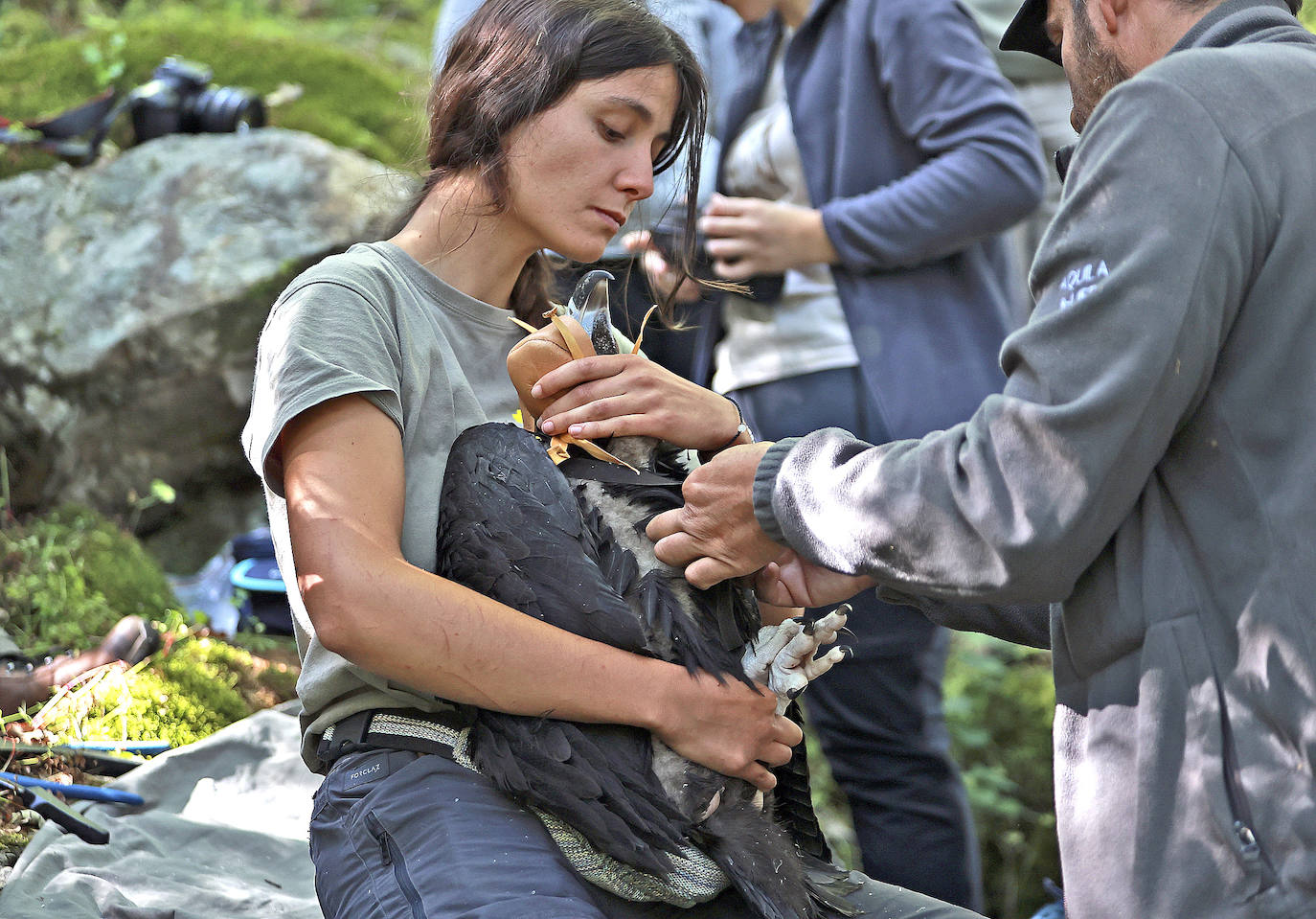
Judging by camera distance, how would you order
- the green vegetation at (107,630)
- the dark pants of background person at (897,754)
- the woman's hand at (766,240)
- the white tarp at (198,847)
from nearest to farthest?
the white tarp at (198,847) < the dark pants of background person at (897,754) < the woman's hand at (766,240) < the green vegetation at (107,630)

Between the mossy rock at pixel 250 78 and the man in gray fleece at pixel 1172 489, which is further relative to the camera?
the mossy rock at pixel 250 78

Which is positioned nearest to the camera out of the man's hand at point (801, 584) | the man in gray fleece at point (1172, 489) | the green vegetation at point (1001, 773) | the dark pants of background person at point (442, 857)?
the man in gray fleece at point (1172, 489)

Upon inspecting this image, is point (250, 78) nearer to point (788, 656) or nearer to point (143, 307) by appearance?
point (143, 307)

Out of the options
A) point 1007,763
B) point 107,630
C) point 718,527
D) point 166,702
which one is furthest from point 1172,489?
point 1007,763

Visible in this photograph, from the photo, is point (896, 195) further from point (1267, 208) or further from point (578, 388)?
point (1267, 208)

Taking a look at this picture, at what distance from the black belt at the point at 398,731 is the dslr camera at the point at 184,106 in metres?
3.75

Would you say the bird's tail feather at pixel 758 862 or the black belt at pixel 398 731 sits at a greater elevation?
the black belt at pixel 398 731

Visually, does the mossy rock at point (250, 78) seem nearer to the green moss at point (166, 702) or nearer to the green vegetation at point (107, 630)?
the green vegetation at point (107, 630)

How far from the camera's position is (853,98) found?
2904 mm

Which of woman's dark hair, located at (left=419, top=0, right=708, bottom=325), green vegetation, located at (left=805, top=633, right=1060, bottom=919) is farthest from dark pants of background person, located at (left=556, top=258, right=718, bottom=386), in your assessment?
green vegetation, located at (left=805, top=633, right=1060, bottom=919)

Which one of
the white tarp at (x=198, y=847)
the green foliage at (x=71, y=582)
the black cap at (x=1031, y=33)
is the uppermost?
→ the black cap at (x=1031, y=33)

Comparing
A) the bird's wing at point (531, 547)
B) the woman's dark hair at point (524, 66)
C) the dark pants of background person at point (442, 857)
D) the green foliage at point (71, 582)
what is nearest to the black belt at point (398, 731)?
the dark pants of background person at point (442, 857)

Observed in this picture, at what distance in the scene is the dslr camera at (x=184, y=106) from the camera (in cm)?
496

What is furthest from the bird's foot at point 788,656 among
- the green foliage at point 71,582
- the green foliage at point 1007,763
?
the green foliage at point 1007,763
